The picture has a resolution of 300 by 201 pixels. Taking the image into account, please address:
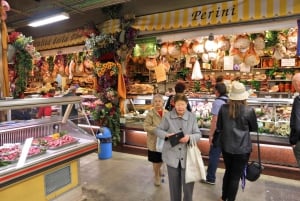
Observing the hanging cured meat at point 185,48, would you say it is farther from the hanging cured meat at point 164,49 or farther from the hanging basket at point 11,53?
the hanging basket at point 11,53

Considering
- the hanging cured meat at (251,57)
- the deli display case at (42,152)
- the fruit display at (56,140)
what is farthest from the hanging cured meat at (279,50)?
the fruit display at (56,140)

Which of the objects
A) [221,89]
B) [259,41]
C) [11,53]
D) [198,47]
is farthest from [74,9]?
[221,89]

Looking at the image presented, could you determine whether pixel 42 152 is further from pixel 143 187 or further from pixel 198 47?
pixel 198 47

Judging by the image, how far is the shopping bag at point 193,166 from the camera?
297 cm

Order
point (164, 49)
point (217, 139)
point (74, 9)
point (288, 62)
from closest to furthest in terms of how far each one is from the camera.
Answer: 1. point (217, 139)
2. point (164, 49)
3. point (74, 9)
4. point (288, 62)

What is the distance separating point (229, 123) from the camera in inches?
129

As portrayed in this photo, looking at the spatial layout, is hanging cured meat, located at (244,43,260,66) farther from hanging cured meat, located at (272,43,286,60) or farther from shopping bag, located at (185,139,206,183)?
shopping bag, located at (185,139,206,183)

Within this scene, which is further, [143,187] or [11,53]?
[143,187]

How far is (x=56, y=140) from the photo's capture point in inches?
141

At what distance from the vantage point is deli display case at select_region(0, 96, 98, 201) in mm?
2803

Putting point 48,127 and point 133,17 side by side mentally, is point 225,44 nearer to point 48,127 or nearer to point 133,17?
point 133,17

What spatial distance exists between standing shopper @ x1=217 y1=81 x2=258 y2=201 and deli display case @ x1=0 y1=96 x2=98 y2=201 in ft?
6.28

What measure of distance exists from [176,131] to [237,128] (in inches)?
31.8

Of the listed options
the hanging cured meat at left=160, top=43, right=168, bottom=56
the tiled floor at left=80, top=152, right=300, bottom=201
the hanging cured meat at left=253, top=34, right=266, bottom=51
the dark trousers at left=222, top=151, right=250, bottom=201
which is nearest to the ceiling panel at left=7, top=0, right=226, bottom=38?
the hanging cured meat at left=160, top=43, right=168, bottom=56
